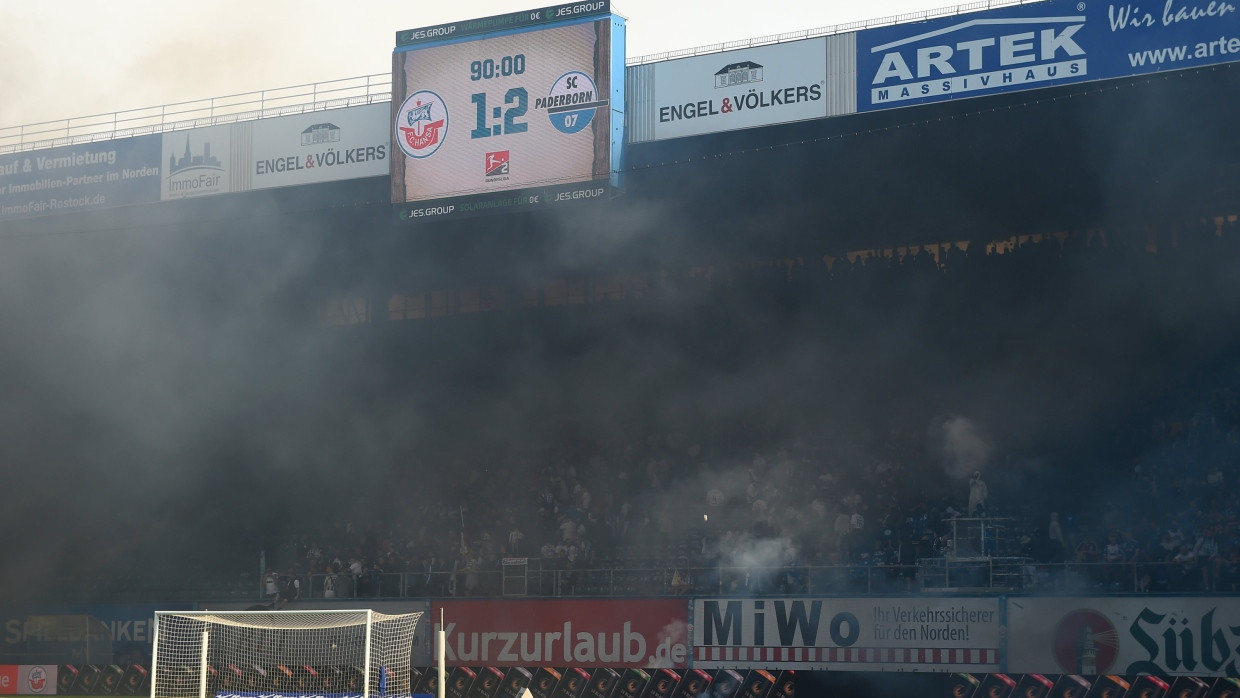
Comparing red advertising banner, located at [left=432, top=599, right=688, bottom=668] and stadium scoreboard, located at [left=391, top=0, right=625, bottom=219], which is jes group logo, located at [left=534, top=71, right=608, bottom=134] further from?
red advertising banner, located at [left=432, top=599, right=688, bottom=668]

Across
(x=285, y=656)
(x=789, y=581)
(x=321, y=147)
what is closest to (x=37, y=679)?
(x=285, y=656)

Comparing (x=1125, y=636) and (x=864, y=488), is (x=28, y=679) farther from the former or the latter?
(x=1125, y=636)

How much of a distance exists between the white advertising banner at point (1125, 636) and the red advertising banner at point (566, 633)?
5.55 meters

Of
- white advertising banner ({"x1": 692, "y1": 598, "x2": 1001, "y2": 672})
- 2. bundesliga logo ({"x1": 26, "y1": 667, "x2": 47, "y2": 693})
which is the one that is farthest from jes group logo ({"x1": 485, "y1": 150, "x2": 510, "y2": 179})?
→ 2. bundesliga logo ({"x1": 26, "y1": 667, "x2": 47, "y2": 693})

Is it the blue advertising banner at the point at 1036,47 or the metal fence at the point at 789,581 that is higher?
the blue advertising banner at the point at 1036,47

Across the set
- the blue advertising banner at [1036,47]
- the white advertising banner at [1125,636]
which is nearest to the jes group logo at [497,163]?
the blue advertising banner at [1036,47]

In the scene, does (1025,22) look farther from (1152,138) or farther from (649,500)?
(649,500)

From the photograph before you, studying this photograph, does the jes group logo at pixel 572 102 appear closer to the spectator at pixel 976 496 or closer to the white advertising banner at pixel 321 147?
the white advertising banner at pixel 321 147

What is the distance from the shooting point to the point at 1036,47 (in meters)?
21.8

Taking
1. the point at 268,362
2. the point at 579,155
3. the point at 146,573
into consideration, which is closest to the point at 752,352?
the point at 579,155

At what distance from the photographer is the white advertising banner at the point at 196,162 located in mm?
28203

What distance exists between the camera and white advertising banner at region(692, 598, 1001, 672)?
20.6 meters

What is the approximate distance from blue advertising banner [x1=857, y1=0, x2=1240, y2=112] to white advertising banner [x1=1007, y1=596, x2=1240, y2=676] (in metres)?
7.95

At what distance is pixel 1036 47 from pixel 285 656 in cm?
1567
